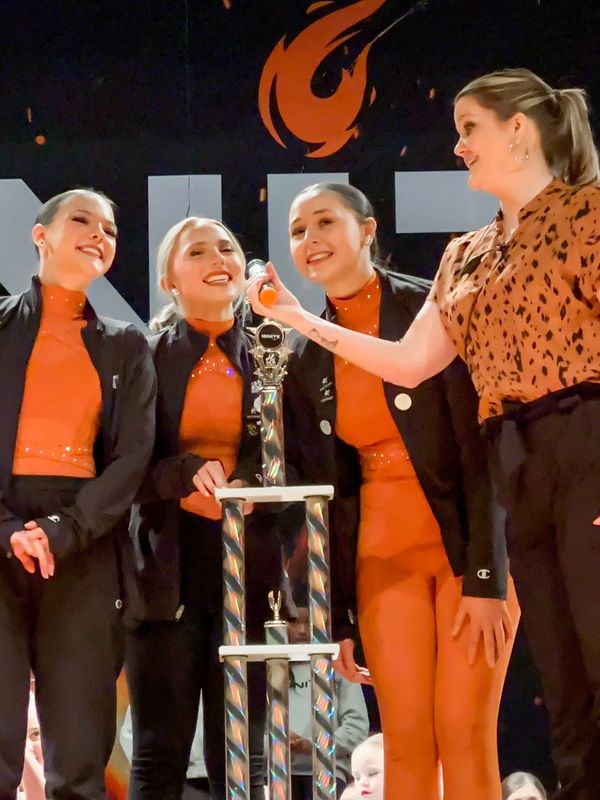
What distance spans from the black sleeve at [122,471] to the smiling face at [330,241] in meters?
0.43

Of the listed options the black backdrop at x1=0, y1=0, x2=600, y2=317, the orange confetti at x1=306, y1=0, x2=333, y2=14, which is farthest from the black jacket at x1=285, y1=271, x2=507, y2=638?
the orange confetti at x1=306, y1=0, x2=333, y2=14

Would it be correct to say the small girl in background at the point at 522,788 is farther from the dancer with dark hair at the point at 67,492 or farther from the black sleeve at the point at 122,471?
the black sleeve at the point at 122,471

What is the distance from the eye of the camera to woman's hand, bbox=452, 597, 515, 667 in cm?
229

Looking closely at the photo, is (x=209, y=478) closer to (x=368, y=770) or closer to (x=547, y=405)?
(x=547, y=405)

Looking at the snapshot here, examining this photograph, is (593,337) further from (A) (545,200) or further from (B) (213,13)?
(B) (213,13)

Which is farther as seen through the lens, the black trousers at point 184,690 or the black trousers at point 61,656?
the black trousers at point 184,690

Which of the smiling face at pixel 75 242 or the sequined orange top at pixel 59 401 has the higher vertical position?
the smiling face at pixel 75 242

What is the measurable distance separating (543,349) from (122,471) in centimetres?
97

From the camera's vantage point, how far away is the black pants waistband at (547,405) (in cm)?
193

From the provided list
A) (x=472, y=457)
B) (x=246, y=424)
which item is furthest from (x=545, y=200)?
(x=246, y=424)

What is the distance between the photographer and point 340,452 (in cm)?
254

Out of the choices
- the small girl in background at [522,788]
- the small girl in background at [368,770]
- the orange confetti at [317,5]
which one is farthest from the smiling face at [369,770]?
the orange confetti at [317,5]

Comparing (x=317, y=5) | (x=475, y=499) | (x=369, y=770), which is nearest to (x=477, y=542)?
(x=475, y=499)

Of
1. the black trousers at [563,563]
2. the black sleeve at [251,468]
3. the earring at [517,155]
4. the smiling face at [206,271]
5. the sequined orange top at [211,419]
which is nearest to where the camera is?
the black trousers at [563,563]
